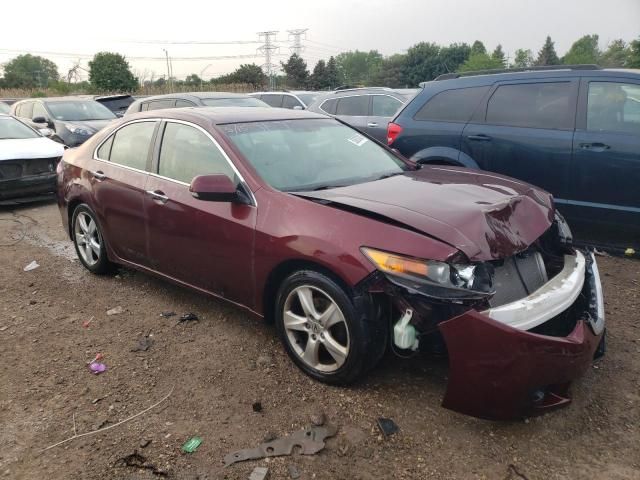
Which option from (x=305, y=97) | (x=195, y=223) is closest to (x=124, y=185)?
(x=195, y=223)

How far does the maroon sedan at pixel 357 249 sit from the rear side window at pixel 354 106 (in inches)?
221

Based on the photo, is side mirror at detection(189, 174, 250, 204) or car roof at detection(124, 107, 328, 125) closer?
side mirror at detection(189, 174, 250, 204)

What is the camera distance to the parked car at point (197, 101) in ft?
30.6

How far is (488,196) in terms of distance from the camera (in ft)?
10.7

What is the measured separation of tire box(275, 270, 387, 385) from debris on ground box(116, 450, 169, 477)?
1032 mm

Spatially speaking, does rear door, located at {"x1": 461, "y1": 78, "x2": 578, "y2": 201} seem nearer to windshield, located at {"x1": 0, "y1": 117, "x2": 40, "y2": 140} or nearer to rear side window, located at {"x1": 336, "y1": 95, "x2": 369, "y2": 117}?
rear side window, located at {"x1": 336, "y1": 95, "x2": 369, "y2": 117}

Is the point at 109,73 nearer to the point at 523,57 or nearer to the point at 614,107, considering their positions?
the point at 614,107

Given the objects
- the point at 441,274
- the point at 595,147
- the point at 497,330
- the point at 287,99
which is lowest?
the point at 497,330

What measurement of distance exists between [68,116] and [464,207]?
462 inches

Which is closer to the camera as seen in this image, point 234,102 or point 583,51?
point 234,102

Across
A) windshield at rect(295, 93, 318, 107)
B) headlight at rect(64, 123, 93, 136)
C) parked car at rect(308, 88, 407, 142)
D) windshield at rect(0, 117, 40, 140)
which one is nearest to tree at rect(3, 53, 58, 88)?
windshield at rect(295, 93, 318, 107)

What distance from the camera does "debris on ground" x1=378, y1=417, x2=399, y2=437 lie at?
2.78 m

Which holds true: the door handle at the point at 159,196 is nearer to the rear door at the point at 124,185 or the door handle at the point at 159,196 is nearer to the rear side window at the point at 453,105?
the rear door at the point at 124,185

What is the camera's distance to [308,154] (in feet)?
12.6
